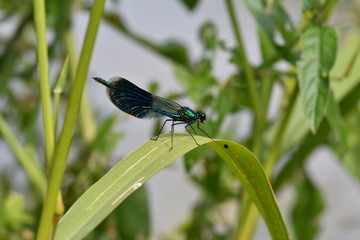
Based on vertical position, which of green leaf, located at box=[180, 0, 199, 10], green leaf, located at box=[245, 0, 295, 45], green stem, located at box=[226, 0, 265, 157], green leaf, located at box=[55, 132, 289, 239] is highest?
green leaf, located at box=[180, 0, 199, 10]

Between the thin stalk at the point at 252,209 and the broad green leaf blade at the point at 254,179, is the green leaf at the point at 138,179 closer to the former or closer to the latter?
the broad green leaf blade at the point at 254,179

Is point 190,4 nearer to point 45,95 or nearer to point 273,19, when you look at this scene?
point 273,19

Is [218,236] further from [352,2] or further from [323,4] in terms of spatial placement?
[352,2]

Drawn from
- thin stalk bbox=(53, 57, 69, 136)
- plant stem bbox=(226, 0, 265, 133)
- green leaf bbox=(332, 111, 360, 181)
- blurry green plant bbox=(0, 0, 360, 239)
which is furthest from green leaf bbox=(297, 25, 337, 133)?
green leaf bbox=(332, 111, 360, 181)

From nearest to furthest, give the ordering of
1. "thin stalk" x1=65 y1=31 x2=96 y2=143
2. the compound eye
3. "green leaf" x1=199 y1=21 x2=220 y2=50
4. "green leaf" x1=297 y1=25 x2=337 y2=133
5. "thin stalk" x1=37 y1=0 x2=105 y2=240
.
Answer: "thin stalk" x1=37 y1=0 x2=105 y2=240, "green leaf" x1=297 y1=25 x2=337 y2=133, the compound eye, "green leaf" x1=199 y1=21 x2=220 y2=50, "thin stalk" x1=65 y1=31 x2=96 y2=143

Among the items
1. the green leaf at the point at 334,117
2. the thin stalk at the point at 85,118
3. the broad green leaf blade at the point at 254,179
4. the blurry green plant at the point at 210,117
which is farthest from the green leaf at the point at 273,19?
the thin stalk at the point at 85,118

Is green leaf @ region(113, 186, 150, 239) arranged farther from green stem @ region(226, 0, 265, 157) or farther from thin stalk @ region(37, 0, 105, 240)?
thin stalk @ region(37, 0, 105, 240)

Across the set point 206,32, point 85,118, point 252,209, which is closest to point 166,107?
point 252,209
